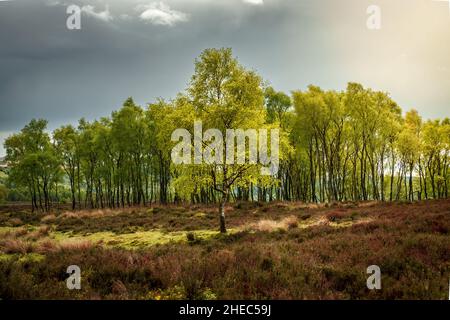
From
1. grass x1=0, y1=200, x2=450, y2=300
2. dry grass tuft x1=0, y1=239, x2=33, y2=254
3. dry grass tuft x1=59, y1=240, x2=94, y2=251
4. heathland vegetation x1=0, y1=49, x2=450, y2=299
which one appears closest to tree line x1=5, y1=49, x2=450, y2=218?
heathland vegetation x1=0, y1=49, x2=450, y2=299

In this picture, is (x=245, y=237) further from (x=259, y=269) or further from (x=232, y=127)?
(x=232, y=127)

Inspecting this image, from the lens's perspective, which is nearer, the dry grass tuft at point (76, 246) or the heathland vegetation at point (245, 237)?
the heathland vegetation at point (245, 237)

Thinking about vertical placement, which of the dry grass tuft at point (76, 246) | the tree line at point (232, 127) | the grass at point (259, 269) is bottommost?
the dry grass tuft at point (76, 246)

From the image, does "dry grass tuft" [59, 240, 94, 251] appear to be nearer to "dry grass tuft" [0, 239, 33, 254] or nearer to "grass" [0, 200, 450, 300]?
"grass" [0, 200, 450, 300]

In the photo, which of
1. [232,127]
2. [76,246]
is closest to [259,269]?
[76,246]

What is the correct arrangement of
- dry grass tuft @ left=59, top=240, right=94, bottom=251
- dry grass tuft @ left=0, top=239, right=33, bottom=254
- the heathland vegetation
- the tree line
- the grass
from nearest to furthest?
the grass < the heathland vegetation < dry grass tuft @ left=59, top=240, right=94, bottom=251 < dry grass tuft @ left=0, top=239, right=33, bottom=254 < the tree line

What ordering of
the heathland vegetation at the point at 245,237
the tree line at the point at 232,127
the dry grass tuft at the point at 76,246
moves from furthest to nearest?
1. the tree line at the point at 232,127
2. the dry grass tuft at the point at 76,246
3. the heathland vegetation at the point at 245,237

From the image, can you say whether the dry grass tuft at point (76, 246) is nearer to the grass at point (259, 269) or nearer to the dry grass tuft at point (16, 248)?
the grass at point (259, 269)

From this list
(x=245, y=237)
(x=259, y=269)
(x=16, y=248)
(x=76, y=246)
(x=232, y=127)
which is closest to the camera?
(x=259, y=269)

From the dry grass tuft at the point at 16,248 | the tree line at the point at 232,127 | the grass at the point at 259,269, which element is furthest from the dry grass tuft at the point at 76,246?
the tree line at the point at 232,127

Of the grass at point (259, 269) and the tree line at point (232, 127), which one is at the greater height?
the tree line at point (232, 127)

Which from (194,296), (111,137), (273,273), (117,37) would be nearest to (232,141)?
(117,37)

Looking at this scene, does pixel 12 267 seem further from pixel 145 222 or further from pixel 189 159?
pixel 145 222
